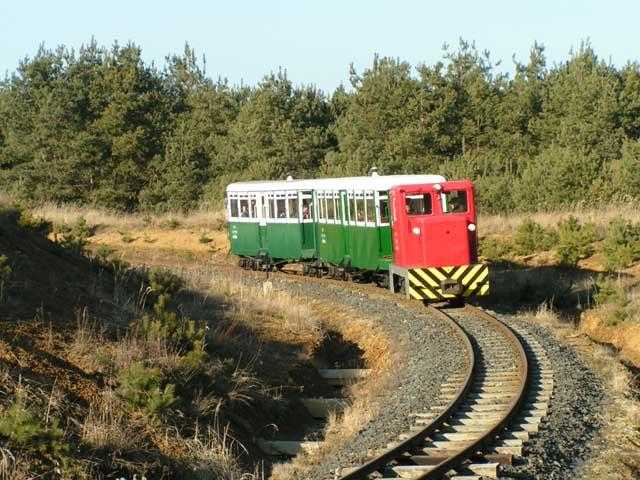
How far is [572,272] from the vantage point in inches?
1196

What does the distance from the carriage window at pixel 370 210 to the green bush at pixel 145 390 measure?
42.6 ft

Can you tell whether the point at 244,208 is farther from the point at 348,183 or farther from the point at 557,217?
the point at 557,217

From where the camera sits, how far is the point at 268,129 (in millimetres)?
57875

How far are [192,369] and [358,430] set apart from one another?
2041 mm

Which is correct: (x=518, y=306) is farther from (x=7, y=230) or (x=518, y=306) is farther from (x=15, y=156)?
(x=15, y=156)

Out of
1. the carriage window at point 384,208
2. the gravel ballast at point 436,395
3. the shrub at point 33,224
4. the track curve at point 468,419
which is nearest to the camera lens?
the track curve at point 468,419

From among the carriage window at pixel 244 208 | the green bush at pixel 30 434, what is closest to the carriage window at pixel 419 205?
the carriage window at pixel 244 208

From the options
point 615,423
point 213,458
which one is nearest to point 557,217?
point 615,423

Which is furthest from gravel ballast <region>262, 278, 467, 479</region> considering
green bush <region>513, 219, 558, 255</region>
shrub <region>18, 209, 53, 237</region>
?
green bush <region>513, 219, 558, 255</region>

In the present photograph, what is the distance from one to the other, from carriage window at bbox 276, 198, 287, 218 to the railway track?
13211mm

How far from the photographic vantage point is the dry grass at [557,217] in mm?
36856

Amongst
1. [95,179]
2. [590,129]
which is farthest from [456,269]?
[95,179]

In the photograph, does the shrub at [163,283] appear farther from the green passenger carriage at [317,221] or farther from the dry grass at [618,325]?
the dry grass at [618,325]

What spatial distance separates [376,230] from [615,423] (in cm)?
1246
